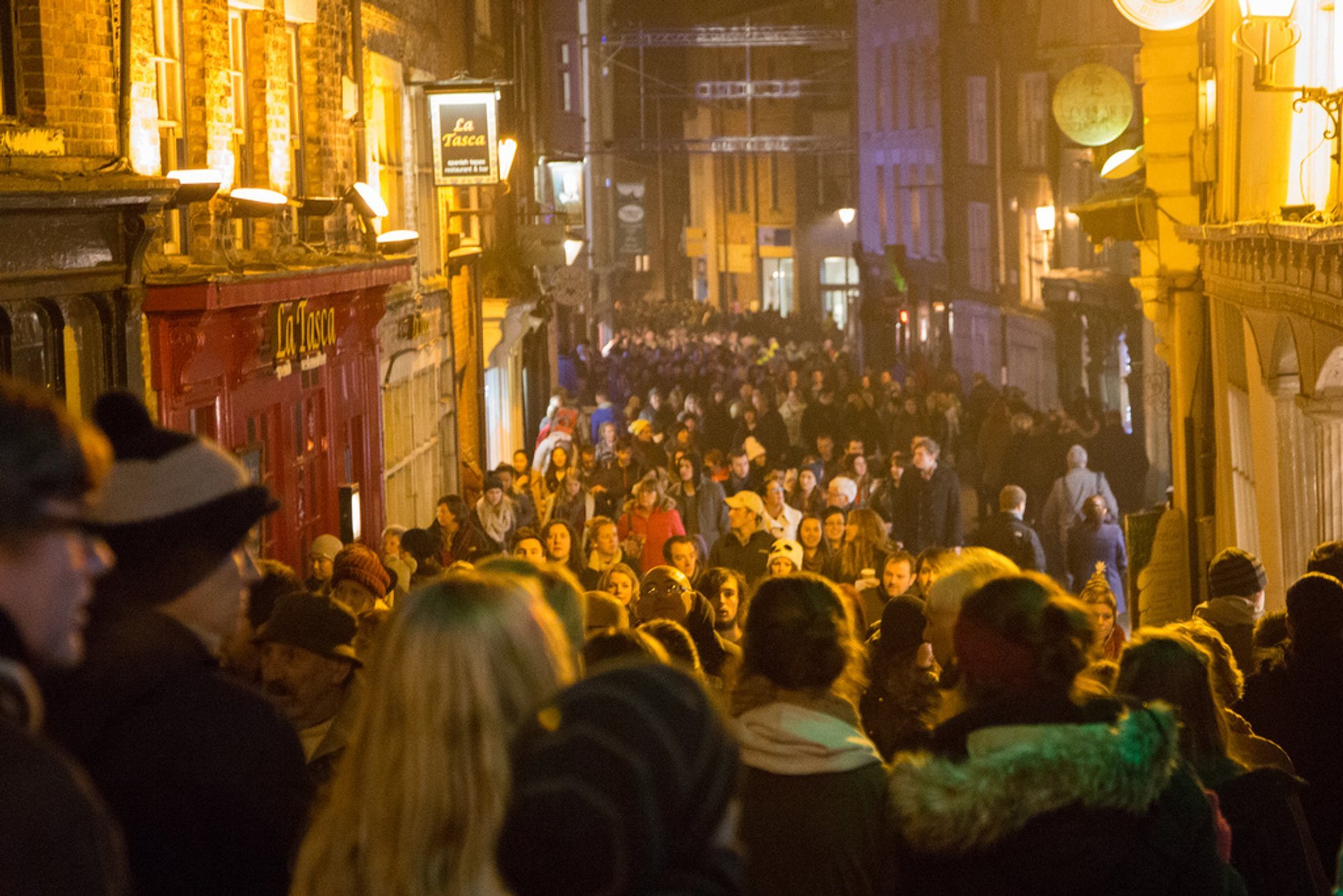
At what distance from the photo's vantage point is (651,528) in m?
13.7

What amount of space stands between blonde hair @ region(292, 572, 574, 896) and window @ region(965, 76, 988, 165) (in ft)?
130

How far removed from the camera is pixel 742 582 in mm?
9672

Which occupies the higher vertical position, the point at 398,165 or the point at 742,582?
the point at 398,165

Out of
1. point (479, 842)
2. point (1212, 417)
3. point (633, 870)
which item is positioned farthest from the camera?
point (1212, 417)

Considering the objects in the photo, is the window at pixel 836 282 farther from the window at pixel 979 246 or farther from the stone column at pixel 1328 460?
the stone column at pixel 1328 460

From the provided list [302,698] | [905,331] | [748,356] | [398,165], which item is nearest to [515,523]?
[398,165]

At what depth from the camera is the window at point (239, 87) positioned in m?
13.0

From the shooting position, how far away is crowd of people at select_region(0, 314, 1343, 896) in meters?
2.14

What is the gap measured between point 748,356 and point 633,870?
37302 mm

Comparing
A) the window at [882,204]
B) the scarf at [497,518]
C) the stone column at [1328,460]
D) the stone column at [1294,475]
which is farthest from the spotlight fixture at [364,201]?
the window at [882,204]

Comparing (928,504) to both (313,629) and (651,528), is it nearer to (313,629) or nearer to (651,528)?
(651,528)

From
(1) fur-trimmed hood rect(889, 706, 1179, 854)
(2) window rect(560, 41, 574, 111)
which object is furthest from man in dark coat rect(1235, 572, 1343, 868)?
(2) window rect(560, 41, 574, 111)

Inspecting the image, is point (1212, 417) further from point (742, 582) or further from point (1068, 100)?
point (742, 582)

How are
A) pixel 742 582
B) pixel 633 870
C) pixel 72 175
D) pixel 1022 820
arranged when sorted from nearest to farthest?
pixel 633 870 → pixel 1022 820 → pixel 72 175 → pixel 742 582
